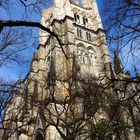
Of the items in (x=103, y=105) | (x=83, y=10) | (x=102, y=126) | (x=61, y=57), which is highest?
(x=83, y=10)

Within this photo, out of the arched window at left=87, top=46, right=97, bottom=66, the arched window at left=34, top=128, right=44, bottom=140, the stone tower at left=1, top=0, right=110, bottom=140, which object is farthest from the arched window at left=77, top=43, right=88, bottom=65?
the arched window at left=34, top=128, right=44, bottom=140

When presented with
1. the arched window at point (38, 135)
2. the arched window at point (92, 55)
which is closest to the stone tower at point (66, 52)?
the arched window at point (92, 55)

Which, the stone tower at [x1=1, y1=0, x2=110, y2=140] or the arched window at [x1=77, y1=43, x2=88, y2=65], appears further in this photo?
the arched window at [x1=77, y1=43, x2=88, y2=65]

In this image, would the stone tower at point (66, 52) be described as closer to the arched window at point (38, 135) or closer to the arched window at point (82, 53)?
the arched window at point (82, 53)

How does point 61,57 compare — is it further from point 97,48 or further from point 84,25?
point 84,25

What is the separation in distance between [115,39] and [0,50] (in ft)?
12.3

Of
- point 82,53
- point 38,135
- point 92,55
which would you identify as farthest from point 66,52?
point 38,135

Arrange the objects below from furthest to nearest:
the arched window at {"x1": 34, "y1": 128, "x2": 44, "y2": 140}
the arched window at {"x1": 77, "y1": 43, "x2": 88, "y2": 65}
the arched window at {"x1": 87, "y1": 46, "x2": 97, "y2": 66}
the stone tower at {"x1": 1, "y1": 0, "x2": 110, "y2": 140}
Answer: the arched window at {"x1": 87, "y1": 46, "x2": 97, "y2": 66}
the arched window at {"x1": 77, "y1": 43, "x2": 88, "y2": 65}
the stone tower at {"x1": 1, "y1": 0, "x2": 110, "y2": 140}
the arched window at {"x1": 34, "y1": 128, "x2": 44, "y2": 140}

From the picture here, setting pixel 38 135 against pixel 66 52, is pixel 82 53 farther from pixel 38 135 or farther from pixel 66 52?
pixel 38 135

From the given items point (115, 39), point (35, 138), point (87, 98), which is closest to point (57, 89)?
point (35, 138)

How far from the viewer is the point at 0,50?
8.96 meters

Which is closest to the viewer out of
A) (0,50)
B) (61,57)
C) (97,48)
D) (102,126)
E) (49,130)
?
(0,50)

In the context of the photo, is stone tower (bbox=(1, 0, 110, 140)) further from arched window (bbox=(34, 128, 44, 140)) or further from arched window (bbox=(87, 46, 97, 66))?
arched window (bbox=(34, 128, 44, 140))

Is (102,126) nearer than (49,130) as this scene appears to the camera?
Yes
